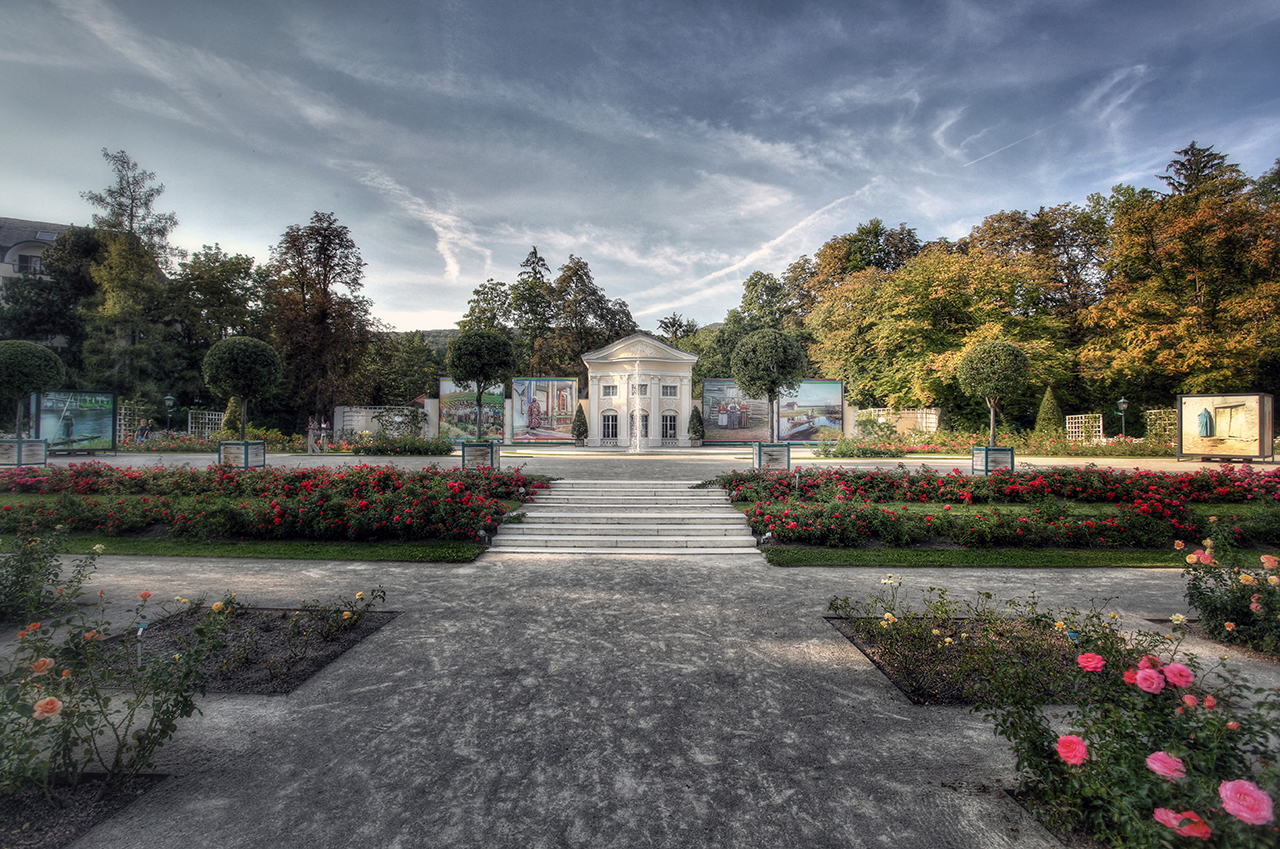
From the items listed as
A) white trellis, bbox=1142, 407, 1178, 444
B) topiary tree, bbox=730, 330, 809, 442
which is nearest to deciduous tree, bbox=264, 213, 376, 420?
topiary tree, bbox=730, 330, 809, 442

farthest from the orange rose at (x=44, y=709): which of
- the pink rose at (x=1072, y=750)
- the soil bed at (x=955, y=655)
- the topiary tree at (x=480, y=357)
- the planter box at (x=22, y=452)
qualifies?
the planter box at (x=22, y=452)

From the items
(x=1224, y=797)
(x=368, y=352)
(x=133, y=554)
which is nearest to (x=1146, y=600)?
(x=1224, y=797)

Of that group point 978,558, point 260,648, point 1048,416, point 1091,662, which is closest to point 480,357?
point 260,648

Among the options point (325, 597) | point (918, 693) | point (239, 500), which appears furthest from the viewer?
point (239, 500)

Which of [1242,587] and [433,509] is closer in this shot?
[1242,587]

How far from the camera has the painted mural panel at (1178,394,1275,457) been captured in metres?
14.8

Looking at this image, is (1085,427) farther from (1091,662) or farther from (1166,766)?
(1166,766)

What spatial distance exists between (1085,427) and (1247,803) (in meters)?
29.7

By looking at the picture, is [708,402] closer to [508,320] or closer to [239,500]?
[508,320]

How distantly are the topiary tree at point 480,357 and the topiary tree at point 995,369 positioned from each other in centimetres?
1448

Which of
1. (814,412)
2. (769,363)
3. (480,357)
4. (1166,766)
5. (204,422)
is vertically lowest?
(1166,766)

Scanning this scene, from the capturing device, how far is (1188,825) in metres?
1.56

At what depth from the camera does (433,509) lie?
8203mm

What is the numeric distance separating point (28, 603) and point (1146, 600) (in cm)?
1093
